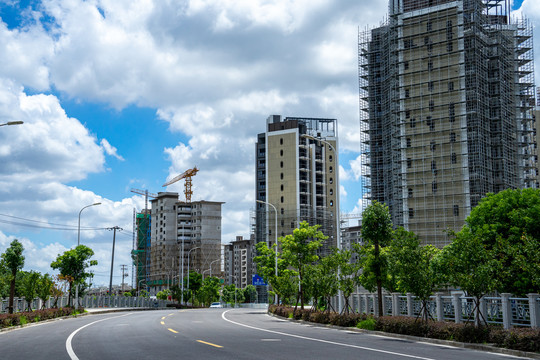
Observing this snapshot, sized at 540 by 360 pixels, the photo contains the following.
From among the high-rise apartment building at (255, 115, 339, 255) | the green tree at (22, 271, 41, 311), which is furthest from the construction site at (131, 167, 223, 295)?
the green tree at (22, 271, 41, 311)

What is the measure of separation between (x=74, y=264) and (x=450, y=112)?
152 feet

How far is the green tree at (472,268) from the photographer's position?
19.7 meters

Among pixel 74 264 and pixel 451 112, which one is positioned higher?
pixel 451 112

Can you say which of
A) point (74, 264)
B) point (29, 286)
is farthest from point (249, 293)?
point (29, 286)

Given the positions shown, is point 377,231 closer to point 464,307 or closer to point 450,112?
point 464,307

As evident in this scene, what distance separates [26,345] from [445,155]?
194 ft

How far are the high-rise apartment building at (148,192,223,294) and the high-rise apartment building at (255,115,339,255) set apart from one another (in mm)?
41743

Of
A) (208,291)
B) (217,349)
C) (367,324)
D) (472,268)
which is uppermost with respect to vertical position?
(472,268)

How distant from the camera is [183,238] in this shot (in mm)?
160375

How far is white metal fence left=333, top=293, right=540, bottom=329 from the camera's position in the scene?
65.8 ft

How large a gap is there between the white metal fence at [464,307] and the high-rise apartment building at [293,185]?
80251mm

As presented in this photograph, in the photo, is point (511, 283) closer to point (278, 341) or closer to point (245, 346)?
point (278, 341)

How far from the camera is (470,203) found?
220 feet

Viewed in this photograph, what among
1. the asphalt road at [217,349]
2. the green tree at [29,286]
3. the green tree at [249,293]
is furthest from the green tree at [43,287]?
the green tree at [249,293]
